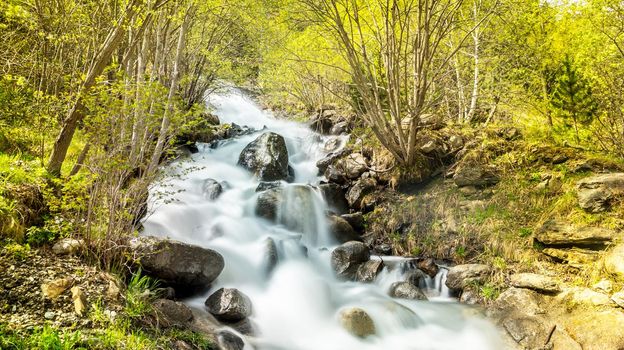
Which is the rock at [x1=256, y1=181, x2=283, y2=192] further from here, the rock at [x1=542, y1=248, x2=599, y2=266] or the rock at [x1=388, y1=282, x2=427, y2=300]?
the rock at [x1=542, y1=248, x2=599, y2=266]

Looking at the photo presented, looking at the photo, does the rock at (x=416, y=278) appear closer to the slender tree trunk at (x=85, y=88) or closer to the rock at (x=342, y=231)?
the rock at (x=342, y=231)

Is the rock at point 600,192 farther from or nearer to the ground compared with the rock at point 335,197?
farther from the ground

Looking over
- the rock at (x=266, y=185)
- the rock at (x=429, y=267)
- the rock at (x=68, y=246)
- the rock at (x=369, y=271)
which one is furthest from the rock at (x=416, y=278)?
the rock at (x=68, y=246)

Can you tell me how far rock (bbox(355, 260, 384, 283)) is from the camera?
7.57m

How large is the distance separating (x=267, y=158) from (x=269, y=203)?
9.74ft

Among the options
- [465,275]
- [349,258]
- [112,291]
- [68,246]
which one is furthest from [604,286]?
[68,246]

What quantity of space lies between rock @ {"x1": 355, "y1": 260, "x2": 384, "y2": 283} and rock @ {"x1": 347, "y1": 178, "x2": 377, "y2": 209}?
263cm

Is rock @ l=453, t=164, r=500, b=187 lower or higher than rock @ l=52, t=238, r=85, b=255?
higher

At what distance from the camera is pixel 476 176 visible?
8.80 meters

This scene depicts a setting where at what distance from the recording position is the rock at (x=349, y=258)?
7828mm

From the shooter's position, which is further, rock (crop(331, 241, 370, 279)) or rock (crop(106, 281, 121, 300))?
rock (crop(331, 241, 370, 279))

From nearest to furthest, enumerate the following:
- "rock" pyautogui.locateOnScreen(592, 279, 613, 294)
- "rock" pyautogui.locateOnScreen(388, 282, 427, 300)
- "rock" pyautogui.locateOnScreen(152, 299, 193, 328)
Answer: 1. "rock" pyautogui.locateOnScreen(152, 299, 193, 328)
2. "rock" pyautogui.locateOnScreen(592, 279, 613, 294)
3. "rock" pyautogui.locateOnScreen(388, 282, 427, 300)

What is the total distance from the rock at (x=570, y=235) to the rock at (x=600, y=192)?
1.66ft

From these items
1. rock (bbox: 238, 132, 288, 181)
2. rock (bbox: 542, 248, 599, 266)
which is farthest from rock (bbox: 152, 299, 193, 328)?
rock (bbox: 238, 132, 288, 181)
